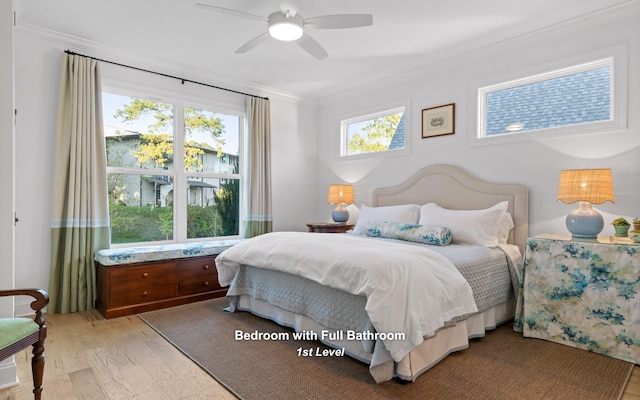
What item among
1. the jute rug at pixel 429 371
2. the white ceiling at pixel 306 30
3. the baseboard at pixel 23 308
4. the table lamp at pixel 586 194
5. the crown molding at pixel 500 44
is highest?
the white ceiling at pixel 306 30

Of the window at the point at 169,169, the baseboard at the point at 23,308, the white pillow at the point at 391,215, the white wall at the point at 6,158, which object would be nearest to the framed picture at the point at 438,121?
the white pillow at the point at 391,215

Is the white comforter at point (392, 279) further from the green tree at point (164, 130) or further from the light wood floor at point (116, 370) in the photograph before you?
the green tree at point (164, 130)

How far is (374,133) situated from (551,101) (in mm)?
2180

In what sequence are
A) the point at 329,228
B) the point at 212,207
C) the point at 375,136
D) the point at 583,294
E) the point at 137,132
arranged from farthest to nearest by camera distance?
the point at 375,136
the point at 212,207
the point at 329,228
the point at 137,132
the point at 583,294

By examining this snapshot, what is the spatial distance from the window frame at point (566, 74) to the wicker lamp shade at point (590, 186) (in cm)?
60

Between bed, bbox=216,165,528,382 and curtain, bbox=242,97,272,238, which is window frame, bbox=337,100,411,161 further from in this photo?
curtain, bbox=242,97,272,238

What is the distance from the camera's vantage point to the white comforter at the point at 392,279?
1924 mm

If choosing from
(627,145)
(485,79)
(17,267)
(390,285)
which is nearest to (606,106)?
(627,145)

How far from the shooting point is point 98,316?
3.26m

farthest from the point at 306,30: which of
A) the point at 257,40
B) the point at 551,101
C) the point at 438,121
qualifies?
the point at 551,101

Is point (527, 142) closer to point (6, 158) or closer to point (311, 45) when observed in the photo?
point (311, 45)

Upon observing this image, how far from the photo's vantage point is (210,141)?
466 centimetres

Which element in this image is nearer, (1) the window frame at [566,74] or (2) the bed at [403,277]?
(2) the bed at [403,277]

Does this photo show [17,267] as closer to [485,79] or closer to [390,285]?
[390,285]
